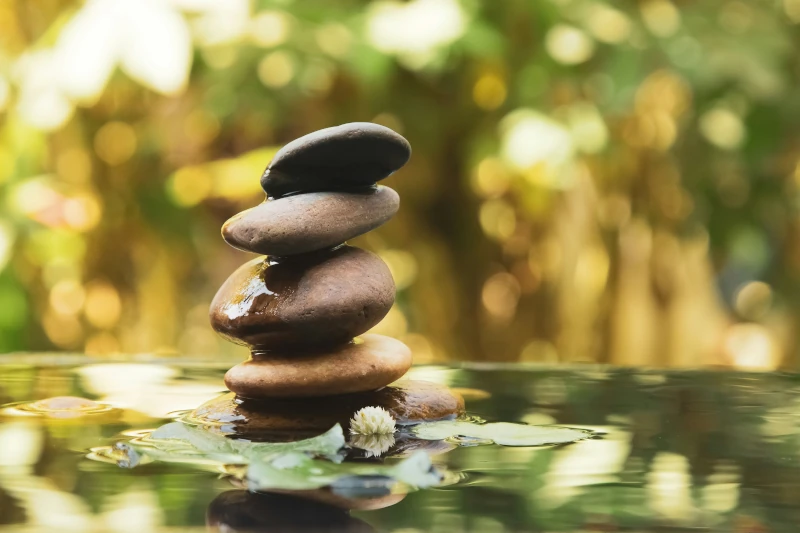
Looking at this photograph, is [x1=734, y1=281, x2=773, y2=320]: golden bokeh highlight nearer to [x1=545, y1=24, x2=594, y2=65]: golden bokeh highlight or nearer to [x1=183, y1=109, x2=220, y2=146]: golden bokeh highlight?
[x1=545, y1=24, x2=594, y2=65]: golden bokeh highlight

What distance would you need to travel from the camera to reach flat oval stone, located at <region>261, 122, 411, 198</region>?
0.97 meters

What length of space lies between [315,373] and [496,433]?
0.62ft

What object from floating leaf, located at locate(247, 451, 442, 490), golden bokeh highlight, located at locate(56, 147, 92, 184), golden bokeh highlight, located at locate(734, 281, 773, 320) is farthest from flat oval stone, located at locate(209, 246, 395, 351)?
golden bokeh highlight, located at locate(734, 281, 773, 320)

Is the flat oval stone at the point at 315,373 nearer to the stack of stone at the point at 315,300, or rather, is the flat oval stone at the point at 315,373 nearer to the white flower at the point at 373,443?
the stack of stone at the point at 315,300

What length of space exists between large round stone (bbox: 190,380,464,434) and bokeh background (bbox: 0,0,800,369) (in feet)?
4.50

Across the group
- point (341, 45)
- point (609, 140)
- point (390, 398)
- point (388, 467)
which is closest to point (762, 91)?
point (609, 140)

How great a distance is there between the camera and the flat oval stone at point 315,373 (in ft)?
3.22

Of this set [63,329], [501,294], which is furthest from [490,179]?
[63,329]

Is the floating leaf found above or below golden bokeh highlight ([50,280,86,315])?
below

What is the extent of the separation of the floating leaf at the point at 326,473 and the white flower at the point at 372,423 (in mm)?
133

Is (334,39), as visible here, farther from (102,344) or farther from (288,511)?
(288,511)

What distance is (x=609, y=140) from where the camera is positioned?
2686 mm

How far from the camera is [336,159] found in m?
1.00

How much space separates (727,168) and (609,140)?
1.28ft
